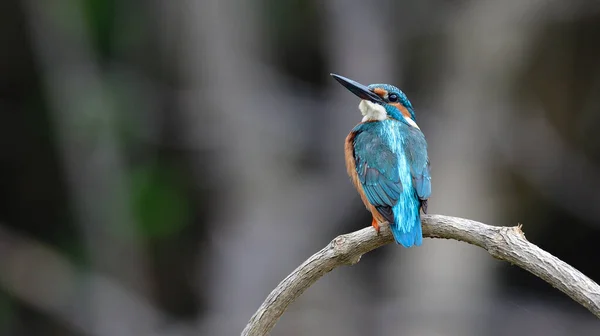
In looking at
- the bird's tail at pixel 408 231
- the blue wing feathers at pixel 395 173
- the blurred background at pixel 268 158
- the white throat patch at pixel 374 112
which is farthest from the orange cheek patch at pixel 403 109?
the blurred background at pixel 268 158

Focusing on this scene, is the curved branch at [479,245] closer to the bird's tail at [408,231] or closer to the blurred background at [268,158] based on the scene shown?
the bird's tail at [408,231]

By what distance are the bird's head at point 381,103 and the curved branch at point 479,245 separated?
114cm

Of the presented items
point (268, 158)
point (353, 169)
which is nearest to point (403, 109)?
point (353, 169)

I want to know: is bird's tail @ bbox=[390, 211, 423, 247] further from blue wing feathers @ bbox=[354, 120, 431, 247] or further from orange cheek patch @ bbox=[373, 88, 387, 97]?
orange cheek patch @ bbox=[373, 88, 387, 97]

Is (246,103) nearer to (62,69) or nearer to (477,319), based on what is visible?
(62,69)

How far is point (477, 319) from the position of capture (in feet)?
22.9

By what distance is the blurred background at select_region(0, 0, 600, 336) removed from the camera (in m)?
7.17

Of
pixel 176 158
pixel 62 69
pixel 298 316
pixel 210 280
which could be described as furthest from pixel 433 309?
pixel 62 69

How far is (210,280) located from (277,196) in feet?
3.65

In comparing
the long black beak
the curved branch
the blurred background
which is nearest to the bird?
the long black beak

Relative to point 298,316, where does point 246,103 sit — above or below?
above

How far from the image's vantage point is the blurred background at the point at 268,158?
717cm

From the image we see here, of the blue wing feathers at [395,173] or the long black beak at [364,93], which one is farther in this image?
the long black beak at [364,93]

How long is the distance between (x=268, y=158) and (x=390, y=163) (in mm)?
4540
